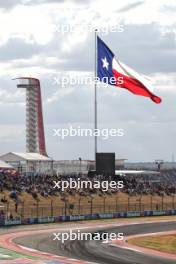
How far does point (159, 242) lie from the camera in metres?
45.3

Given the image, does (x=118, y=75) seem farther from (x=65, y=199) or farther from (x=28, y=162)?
(x=28, y=162)

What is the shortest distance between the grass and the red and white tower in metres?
88.1

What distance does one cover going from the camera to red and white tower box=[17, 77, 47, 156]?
136500mm

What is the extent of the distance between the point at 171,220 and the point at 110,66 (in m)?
35.7

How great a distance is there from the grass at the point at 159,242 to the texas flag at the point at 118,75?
37.3ft

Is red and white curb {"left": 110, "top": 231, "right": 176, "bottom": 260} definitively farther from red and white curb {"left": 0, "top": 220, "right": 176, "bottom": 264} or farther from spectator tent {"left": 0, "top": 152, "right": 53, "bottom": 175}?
spectator tent {"left": 0, "top": 152, "right": 53, "bottom": 175}

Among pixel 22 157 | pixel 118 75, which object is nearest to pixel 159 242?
pixel 118 75

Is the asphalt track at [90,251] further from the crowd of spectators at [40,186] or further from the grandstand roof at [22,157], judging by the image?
the grandstand roof at [22,157]

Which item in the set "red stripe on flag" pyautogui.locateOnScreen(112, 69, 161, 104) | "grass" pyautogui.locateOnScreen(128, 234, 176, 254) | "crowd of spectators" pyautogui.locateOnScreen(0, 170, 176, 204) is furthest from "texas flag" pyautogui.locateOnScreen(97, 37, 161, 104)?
"crowd of spectators" pyautogui.locateOnScreen(0, 170, 176, 204)

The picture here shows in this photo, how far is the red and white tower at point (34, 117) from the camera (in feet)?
448

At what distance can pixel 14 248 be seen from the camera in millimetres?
40531

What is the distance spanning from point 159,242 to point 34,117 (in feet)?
312

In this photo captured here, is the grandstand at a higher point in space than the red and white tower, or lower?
lower

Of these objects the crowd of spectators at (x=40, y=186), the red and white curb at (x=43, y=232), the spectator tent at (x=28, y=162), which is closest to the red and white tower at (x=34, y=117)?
the spectator tent at (x=28, y=162)
